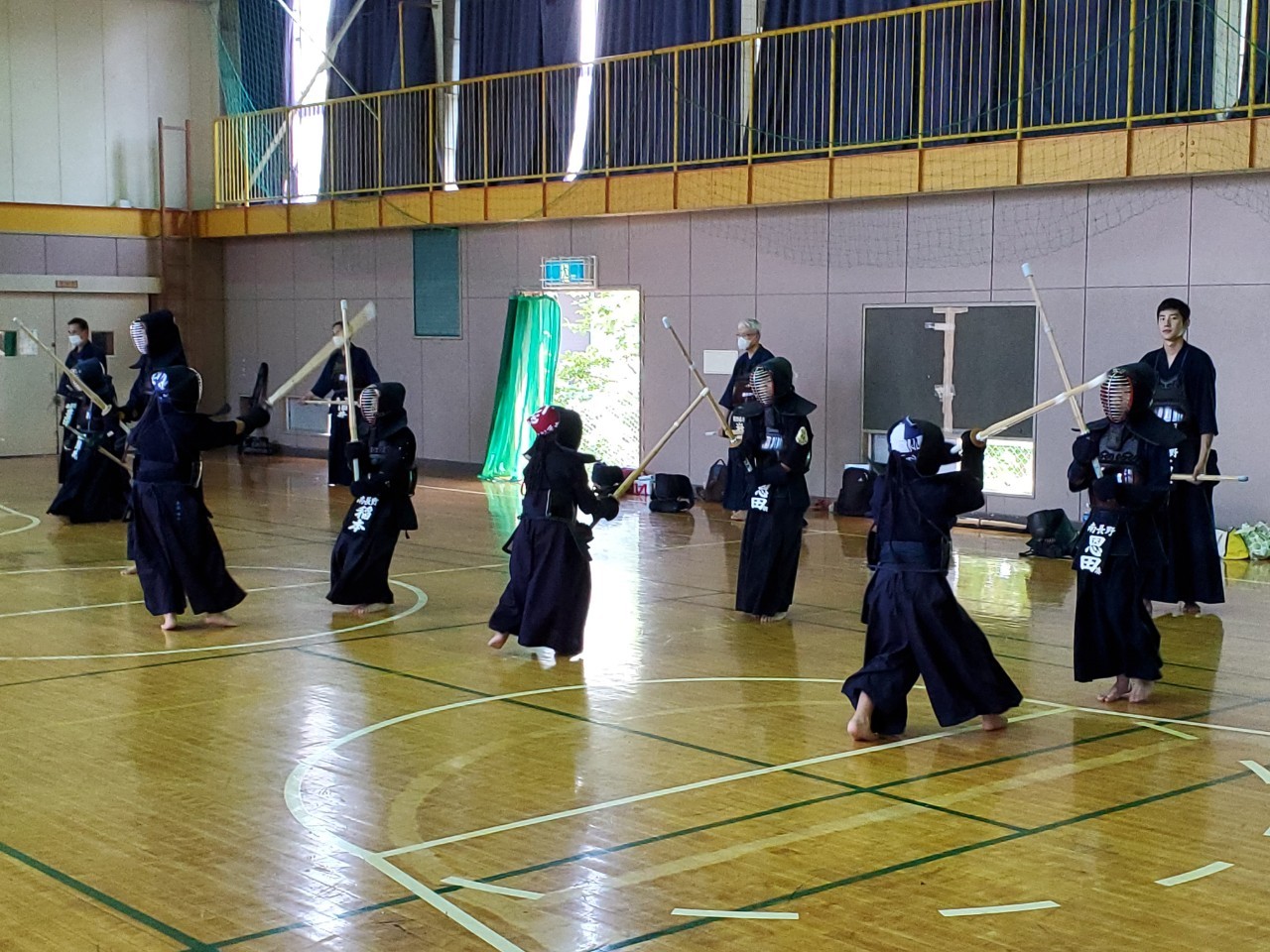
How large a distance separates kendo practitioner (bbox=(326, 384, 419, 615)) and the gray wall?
7.48 metres

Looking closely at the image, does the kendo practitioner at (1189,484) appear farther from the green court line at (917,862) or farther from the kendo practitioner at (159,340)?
the kendo practitioner at (159,340)

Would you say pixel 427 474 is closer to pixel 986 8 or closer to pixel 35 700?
pixel 986 8

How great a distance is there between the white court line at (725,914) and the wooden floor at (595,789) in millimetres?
43

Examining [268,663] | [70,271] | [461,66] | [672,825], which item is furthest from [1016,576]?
[70,271]

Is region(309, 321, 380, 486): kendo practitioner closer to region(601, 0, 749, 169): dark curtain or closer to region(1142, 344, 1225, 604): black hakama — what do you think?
region(601, 0, 749, 169): dark curtain

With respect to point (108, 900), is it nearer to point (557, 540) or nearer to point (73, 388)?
point (557, 540)

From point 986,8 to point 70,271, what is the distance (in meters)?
14.8

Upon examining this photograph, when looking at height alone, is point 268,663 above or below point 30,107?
below

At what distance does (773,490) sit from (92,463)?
8018mm

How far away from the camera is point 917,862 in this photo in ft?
18.5

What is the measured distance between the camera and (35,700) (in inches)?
320

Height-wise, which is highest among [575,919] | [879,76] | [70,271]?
[879,76]

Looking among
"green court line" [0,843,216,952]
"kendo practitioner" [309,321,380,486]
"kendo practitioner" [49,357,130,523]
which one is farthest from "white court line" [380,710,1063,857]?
"kendo practitioner" [309,321,380,486]

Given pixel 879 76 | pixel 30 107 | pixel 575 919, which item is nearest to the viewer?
pixel 575 919
